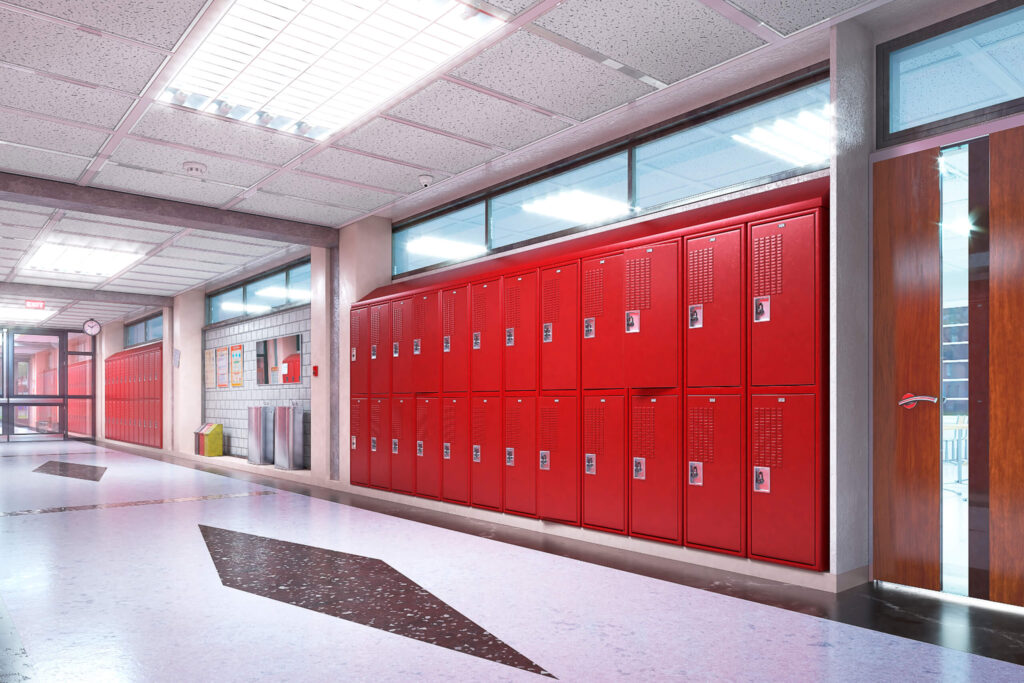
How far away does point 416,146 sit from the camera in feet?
16.9

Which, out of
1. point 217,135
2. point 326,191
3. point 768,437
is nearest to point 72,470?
point 326,191

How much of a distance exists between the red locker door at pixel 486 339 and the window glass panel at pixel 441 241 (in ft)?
2.92

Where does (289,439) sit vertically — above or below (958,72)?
below

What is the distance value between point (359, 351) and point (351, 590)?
383 cm

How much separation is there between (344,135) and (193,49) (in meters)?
1.32

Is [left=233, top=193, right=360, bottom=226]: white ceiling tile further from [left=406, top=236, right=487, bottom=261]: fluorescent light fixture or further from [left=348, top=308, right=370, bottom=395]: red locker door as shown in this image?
[left=348, top=308, right=370, bottom=395]: red locker door

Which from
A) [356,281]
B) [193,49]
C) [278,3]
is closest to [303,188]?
[356,281]

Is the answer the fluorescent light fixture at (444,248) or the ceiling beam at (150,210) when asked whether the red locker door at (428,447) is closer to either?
the fluorescent light fixture at (444,248)

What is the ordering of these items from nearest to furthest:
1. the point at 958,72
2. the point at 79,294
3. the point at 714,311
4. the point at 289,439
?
the point at 958,72, the point at 714,311, the point at 289,439, the point at 79,294

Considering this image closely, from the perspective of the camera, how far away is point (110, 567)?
12.8 feet

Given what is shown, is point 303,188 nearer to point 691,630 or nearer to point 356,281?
point 356,281

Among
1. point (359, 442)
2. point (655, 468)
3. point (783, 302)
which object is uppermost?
point (783, 302)

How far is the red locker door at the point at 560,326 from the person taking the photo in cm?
473

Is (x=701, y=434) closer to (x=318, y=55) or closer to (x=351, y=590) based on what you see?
(x=351, y=590)
